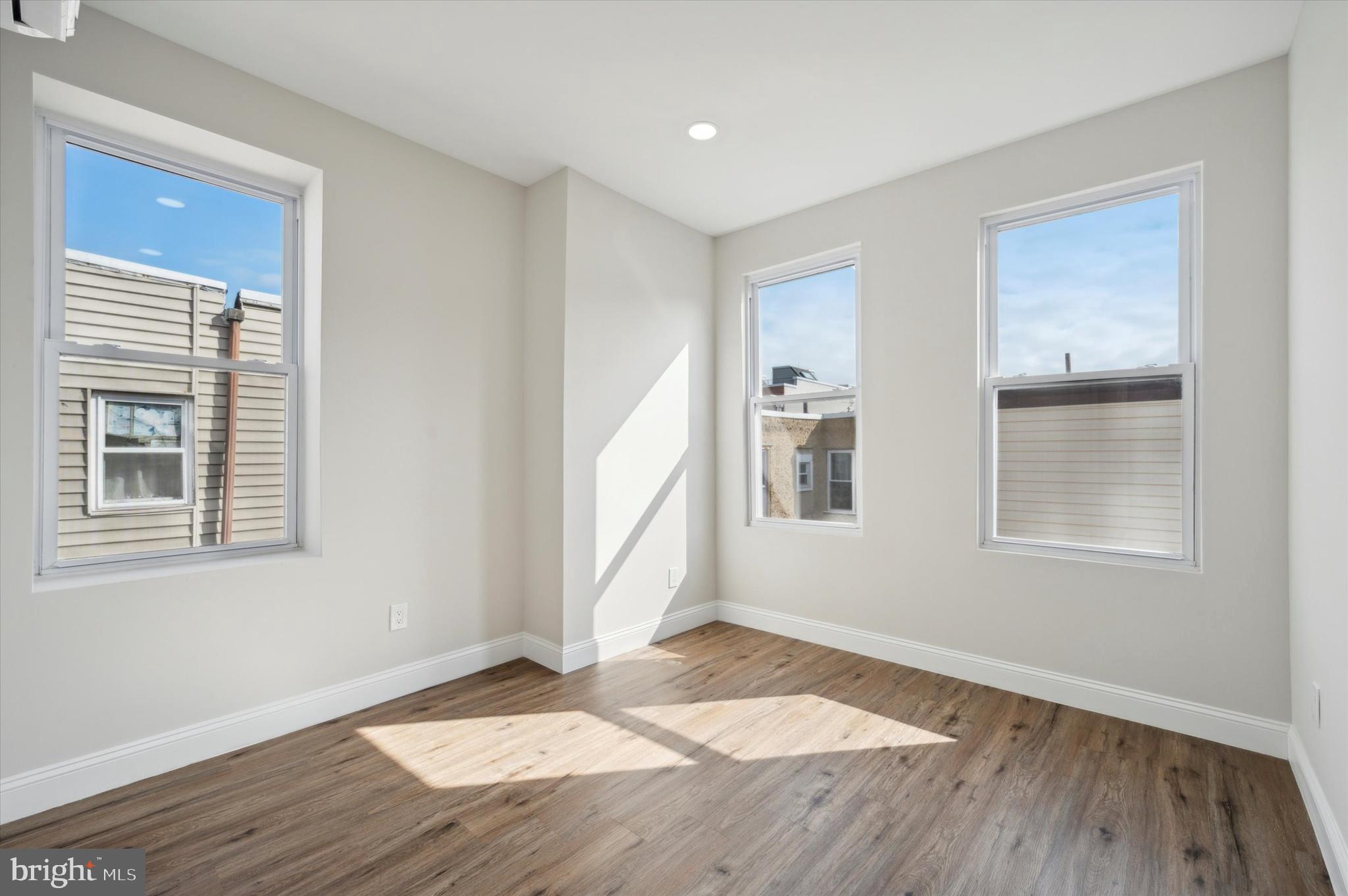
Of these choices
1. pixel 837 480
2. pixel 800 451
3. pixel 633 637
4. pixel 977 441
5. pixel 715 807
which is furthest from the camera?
pixel 800 451

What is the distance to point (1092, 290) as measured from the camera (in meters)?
2.90

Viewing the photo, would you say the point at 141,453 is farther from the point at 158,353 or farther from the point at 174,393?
the point at 158,353

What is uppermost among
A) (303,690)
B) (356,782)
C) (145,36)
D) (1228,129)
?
(145,36)

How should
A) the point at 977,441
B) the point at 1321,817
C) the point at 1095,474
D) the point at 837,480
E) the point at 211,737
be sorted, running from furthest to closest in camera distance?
1. the point at 837,480
2. the point at 977,441
3. the point at 1095,474
4. the point at 211,737
5. the point at 1321,817

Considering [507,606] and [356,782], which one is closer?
[356,782]

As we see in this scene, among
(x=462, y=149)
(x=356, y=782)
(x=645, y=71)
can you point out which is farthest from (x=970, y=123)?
(x=356, y=782)

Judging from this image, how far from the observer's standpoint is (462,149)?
3186 millimetres

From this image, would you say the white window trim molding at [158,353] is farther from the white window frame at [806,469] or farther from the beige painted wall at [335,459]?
the white window frame at [806,469]

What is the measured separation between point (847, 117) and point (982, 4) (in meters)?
0.75

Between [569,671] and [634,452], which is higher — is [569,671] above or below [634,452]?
below

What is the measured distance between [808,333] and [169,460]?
3.39 m

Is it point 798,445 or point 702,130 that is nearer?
point 702,130

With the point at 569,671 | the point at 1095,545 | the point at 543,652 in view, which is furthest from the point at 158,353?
the point at 1095,545

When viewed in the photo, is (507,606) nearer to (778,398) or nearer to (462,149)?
(778,398)
